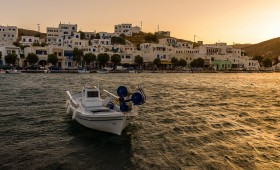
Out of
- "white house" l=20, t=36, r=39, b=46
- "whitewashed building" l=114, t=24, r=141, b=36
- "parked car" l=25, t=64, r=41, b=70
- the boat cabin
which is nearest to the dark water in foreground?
the boat cabin

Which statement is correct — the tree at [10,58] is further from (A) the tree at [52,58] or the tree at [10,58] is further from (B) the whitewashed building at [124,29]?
(B) the whitewashed building at [124,29]

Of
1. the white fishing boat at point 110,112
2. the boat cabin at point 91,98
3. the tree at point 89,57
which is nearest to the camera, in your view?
the white fishing boat at point 110,112

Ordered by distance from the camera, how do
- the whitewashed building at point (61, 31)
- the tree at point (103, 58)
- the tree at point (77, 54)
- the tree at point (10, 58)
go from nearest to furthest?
the tree at point (10, 58) < the tree at point (77, 54) < the tree at point (103, 58) < the whitewashed building at point (61, 31)

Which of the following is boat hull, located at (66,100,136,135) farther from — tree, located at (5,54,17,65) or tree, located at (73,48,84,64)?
tree, located at (73,48,84,64)

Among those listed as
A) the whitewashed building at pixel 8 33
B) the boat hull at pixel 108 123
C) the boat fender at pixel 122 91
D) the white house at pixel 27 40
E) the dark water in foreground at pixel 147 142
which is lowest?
the dark water in foreground at pixel 147 142

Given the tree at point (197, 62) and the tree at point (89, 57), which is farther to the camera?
the tree at point (197, 62)

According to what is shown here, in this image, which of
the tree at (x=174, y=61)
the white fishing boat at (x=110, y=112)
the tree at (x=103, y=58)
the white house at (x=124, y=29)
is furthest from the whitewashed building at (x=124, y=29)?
the white fishing boat at (x=110, y=112)

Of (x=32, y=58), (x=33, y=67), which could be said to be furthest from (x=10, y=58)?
(x=33, y=67)

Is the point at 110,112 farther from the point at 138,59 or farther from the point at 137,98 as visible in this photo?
the point at 138,59

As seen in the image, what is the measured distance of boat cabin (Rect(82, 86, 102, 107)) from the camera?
932 inches

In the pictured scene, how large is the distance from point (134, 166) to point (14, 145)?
298 inches

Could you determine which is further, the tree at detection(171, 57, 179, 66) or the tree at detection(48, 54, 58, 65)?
the tree at detection(171, 57, 179, 66)

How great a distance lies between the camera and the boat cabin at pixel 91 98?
932 inches

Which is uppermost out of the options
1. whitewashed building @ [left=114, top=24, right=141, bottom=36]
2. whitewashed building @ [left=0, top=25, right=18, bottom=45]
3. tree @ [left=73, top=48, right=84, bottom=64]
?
whitewashed building @ [left=114, top=24, right=141, bottom=36]
